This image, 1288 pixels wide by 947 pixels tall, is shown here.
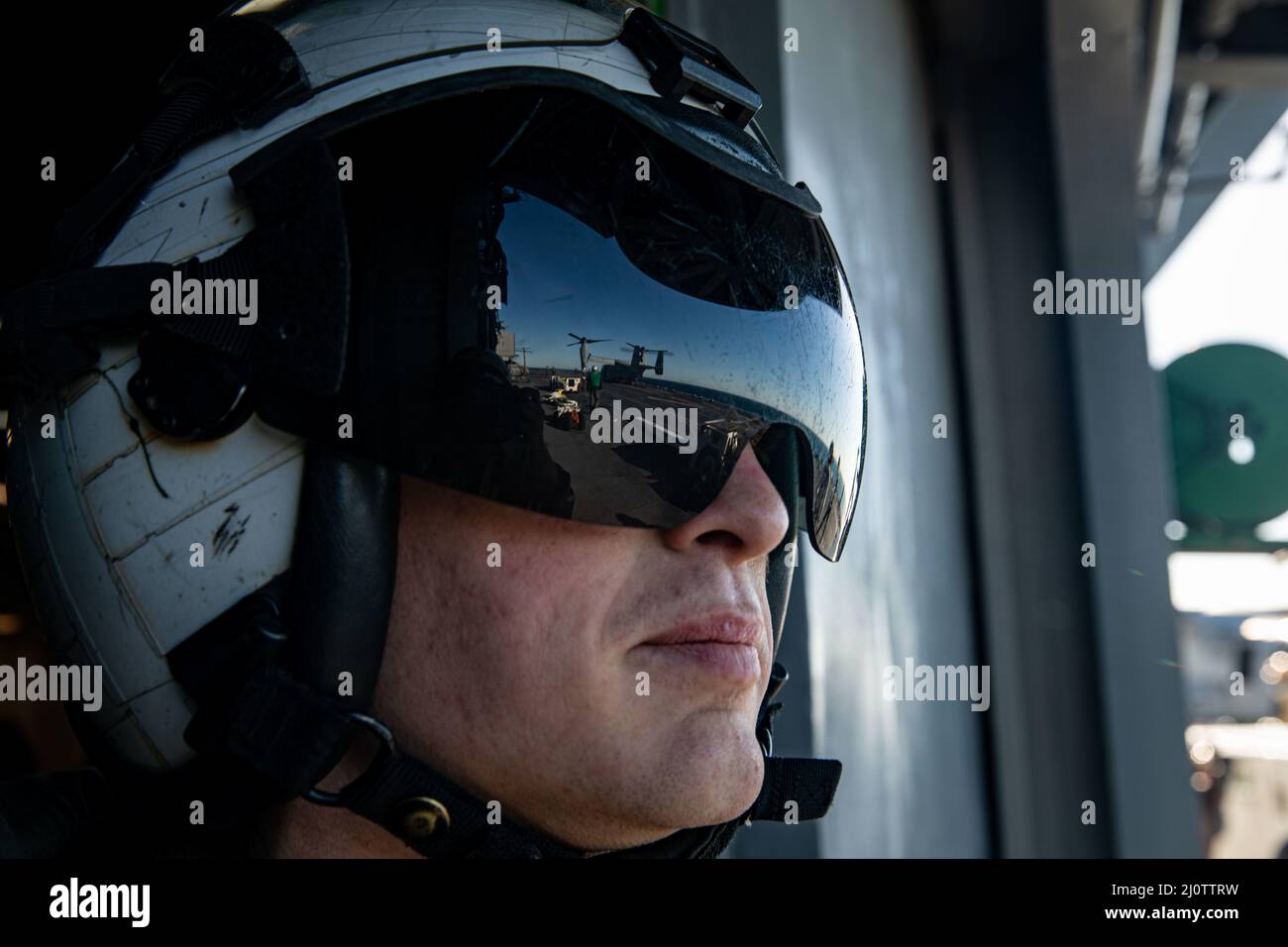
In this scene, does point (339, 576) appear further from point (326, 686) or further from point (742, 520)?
point (742, 520)

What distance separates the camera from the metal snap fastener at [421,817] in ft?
2.83

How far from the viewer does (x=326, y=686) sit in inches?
34.7

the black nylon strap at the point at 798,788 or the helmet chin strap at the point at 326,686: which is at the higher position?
the helmet chin strap at the point at 326,686

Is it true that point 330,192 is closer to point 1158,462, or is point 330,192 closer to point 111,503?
point 111,503

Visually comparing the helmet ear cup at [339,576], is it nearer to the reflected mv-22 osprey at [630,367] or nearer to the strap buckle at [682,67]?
the reflected mv-22 osprey at [630,367]

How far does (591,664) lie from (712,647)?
0.09 meters

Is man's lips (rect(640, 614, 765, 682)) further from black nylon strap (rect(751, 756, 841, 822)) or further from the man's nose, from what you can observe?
black nylon strap (rect(751, 756, 841, 822))

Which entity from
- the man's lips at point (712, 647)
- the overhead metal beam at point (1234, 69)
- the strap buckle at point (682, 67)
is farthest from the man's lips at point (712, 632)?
the overhead metal beam at point (1234, 69)

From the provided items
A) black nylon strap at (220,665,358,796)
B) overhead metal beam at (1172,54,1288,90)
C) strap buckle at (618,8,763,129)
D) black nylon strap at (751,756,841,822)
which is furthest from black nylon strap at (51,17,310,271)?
overhead metal beam at (1172,54,1288,90)

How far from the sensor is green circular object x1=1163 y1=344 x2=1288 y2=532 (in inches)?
203

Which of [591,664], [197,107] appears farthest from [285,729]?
[197,107]

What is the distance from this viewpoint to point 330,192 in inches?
34.3
